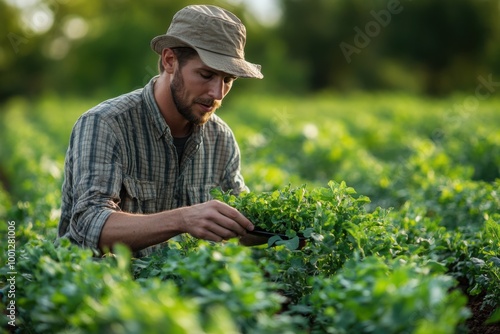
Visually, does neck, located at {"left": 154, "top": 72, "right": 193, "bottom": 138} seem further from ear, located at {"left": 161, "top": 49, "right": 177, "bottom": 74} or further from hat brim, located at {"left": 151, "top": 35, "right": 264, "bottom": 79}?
hat brim, located at {"left": 151, "top": 35, "right": 264, "bottom": 79}

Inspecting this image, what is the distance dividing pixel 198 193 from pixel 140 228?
2.77ft

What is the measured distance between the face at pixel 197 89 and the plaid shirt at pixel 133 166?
167 mm

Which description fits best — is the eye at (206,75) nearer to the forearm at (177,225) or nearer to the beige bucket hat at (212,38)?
the beige bucket hat at (212,38)

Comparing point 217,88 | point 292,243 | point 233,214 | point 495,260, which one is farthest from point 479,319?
point 217,88

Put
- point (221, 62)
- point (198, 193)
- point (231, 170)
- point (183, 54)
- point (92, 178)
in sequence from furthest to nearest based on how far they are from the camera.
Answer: point (231, 170) → point (198, 193) → point (183, 54) → point (221, 62) → point (92, 178)

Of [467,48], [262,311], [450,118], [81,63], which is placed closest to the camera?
[262,311]

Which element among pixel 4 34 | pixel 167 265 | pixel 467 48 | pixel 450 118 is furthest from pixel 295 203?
pixel 467 48

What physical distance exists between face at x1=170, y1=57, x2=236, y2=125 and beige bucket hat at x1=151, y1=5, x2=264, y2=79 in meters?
0.08

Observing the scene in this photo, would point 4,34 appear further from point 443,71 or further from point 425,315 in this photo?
point 425,315

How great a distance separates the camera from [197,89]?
3.85 meters

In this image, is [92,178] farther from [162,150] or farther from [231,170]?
[231,170]

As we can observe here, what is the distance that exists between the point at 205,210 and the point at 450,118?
41.5ft

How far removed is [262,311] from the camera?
2637 millimetres

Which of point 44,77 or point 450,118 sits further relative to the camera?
point 44,77
